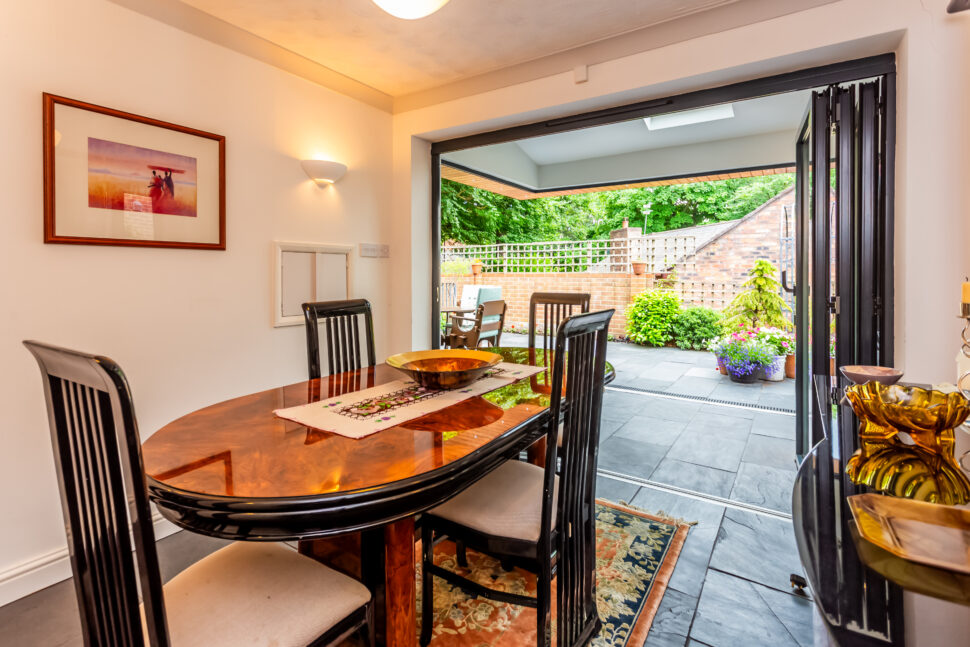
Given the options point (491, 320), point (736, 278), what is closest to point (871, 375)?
point (491, 320)

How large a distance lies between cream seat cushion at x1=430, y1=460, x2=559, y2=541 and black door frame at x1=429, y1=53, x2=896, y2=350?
177cm

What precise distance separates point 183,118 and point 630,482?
117 inches

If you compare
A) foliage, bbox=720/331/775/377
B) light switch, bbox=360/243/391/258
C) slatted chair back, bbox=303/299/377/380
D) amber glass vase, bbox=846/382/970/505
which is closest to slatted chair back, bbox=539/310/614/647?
amber glass vase, bbox=846/382/970/505

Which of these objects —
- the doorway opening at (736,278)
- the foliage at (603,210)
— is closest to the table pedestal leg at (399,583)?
the doorway opening at (736,278)

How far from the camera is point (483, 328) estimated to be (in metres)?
4.75

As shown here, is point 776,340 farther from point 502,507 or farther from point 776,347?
point 502,507

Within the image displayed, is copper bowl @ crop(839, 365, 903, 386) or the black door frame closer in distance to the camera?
copper bowl @ crop(839, 365, 903, 386)

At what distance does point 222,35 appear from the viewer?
2.44 m

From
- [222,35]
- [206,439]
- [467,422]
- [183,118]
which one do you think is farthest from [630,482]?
[222,35]

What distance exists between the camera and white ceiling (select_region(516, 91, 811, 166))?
3.82m

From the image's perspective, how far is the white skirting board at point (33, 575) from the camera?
5.93ft

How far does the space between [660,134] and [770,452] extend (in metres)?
3.12

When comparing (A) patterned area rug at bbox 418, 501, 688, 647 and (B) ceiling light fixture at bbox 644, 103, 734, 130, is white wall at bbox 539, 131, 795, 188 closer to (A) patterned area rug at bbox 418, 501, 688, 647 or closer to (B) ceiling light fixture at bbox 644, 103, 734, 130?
(B) ceiling light fixture at bbox 644, 103, 734, 130

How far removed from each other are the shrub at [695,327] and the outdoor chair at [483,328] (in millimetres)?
3706
